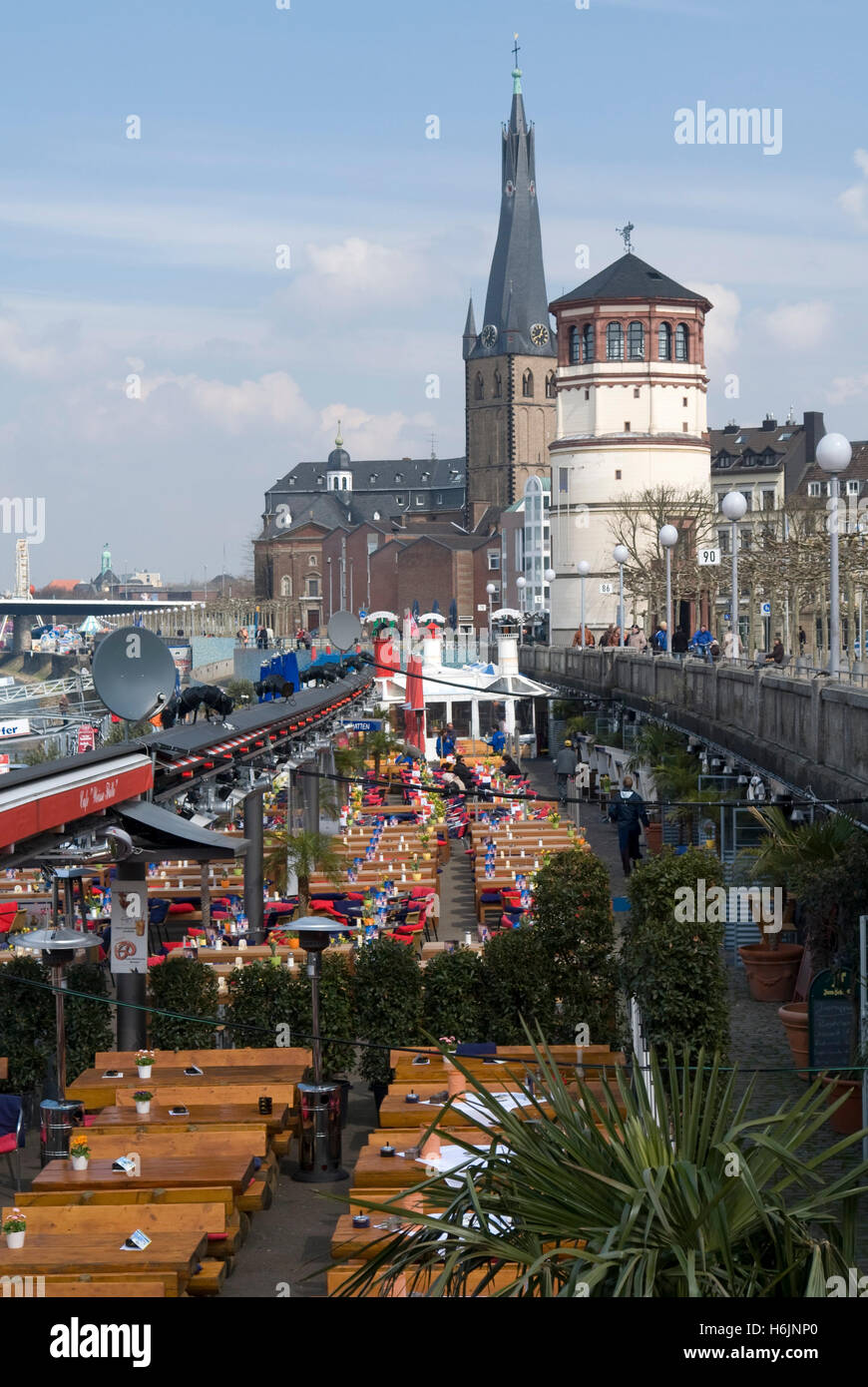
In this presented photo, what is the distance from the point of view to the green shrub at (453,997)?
1575 cm

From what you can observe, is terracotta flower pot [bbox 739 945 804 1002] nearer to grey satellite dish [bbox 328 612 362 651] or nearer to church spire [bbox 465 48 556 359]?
grey satellite dish [bbox 328 612 362 651]

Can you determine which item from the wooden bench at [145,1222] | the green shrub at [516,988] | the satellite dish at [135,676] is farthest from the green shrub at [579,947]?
the wooden bench at [145,1222]

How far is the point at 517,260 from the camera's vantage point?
154 metres

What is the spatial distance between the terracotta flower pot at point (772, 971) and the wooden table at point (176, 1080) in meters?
7.26

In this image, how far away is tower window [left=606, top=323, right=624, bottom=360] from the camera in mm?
74750

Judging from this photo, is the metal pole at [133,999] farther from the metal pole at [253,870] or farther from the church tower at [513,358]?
the church tower at [513,358]

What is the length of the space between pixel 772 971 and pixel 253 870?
681 centimetres

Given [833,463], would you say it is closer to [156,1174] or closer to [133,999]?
[133,999]

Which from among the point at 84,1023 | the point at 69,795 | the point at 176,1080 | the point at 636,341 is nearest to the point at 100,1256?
the point at 69,795

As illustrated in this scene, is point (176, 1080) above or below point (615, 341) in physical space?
below

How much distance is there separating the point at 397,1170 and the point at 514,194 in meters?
148
